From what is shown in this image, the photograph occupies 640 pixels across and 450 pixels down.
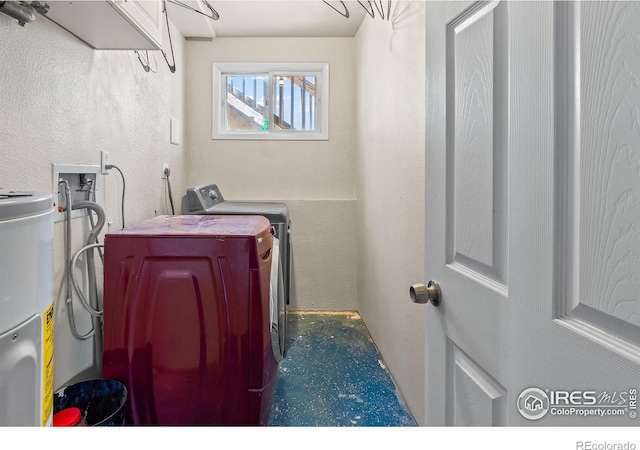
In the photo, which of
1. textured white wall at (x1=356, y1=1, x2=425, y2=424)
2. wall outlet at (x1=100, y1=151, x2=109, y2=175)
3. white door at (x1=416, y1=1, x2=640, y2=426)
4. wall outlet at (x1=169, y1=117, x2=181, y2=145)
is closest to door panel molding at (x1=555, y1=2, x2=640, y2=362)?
white door at (x1=416, y1=1, x2=640, y2=426)

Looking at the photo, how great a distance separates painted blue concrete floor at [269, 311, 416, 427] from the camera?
189 centimetres

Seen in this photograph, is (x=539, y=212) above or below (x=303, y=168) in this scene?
below

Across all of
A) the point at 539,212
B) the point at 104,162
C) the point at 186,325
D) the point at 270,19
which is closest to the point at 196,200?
the point at 104,162

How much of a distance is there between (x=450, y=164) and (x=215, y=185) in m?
2.57

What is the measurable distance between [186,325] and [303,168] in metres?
2.07

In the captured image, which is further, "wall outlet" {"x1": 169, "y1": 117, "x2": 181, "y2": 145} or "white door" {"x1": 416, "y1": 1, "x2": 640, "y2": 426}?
"wall outlet" {"x1": 169, "y1": 117, "x2": 181, "y2": 145}

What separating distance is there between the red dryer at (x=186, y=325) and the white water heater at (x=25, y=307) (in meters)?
0.80

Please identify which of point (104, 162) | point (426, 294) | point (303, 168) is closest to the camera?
point (426, 294)

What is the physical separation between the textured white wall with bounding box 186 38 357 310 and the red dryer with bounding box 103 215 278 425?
1815 mm

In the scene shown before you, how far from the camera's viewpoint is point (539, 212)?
0.61 metres

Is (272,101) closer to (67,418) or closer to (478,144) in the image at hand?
(67,418)

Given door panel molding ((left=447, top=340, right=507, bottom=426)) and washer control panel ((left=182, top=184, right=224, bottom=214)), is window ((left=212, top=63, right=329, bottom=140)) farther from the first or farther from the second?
door panel molding ((left=447, top=340, right=507, bottom=426))

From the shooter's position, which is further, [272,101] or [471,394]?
[272,101]
